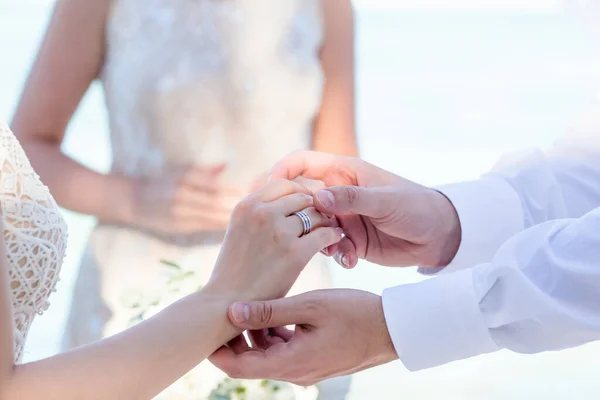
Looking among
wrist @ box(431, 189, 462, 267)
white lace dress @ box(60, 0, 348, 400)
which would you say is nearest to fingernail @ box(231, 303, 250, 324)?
wrist @ box(431, 189, 462, 267)

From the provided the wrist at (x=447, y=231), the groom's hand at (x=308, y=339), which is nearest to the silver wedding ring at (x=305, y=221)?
the groom's hand at (x=308, y=339)

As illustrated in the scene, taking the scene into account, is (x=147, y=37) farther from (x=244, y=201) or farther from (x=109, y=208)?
(x=244, y=201)

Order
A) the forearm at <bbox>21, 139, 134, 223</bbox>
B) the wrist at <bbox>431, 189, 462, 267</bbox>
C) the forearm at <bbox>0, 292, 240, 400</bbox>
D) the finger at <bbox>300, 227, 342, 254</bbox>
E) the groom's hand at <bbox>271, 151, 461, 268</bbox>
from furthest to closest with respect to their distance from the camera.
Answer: the forearm at <bbox>21, 139, 134, 223</bbox> → the wrist at <bbox>431, 189, 462, 267</bbox> → the groom's hand at <bbox>271, 151, 461, 268</bbox> → the finger at <bbox>300, 227, 342, 254</bbox> → the forearm at <bbox>0, 292, 240, 400</bbox>

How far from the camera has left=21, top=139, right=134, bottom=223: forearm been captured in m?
1.69

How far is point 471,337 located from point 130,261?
0.86 meters

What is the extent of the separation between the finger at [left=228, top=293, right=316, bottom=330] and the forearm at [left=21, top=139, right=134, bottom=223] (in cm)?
70

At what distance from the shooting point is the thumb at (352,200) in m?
1.23

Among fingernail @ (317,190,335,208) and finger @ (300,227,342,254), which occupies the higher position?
fingernail @ (317,190,335,208)

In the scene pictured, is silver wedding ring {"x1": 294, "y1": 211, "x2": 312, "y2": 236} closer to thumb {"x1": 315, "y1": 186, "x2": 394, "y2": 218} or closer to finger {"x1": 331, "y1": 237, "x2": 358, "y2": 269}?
thumb {"x1": 315, "y1": 186, "x2": 394, "y2": 218}

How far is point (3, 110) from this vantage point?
3441 mm

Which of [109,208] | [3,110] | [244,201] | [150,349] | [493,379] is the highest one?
[244,201]

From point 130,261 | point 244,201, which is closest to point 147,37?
point 130,261

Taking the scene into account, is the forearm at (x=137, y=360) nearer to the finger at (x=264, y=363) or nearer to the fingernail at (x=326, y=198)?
the finger at (x=264, y=363)

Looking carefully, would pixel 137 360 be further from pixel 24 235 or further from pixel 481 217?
pixel 481 217
